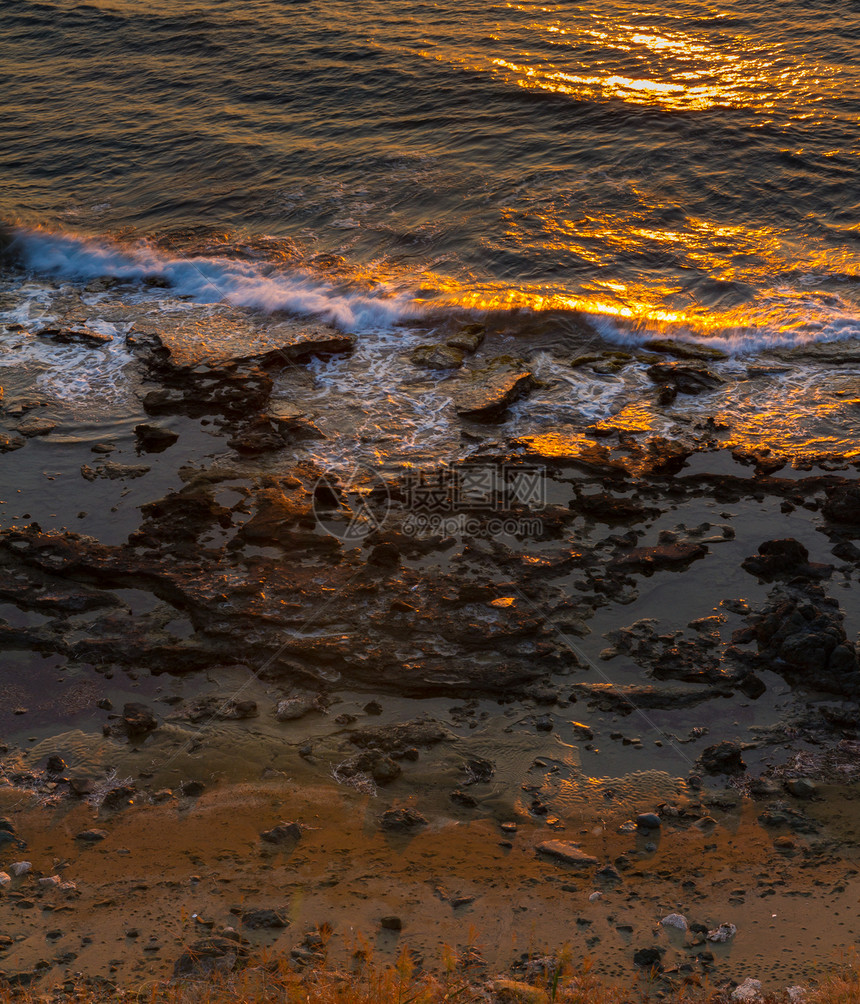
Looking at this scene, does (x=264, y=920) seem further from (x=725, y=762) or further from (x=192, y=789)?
(x=725, y=762)

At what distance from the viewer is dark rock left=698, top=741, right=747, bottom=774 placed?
5.77m

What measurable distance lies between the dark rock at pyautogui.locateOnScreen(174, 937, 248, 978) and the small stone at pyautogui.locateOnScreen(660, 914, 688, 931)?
226 cm

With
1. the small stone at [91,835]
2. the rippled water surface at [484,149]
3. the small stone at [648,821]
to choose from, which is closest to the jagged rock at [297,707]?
the small stone at [91,835]

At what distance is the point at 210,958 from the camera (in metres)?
4.44

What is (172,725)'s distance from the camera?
6184 mm

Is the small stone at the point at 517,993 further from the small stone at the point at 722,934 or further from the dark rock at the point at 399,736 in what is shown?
the dark rock at the point at 399,736

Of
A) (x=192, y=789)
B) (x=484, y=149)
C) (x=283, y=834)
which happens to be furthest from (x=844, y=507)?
(x=484, y=149)

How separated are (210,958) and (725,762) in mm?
3440

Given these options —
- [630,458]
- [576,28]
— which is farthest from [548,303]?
[576,28]

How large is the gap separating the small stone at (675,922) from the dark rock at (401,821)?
153 cm

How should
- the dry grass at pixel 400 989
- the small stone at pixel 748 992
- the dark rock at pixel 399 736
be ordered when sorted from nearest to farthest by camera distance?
1. the dry grass at pixel 400 989
2. the small stone at pixel 748 992
3. the dark rock at pixel 399 736

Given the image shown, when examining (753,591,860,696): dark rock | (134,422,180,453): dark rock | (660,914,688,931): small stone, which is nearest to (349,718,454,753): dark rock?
(660,914,688,931): small stone

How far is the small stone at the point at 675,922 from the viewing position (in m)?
4.70

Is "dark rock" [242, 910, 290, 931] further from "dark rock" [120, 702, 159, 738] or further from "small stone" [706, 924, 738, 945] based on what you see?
"small stone" [706, 924, 738, 945]
